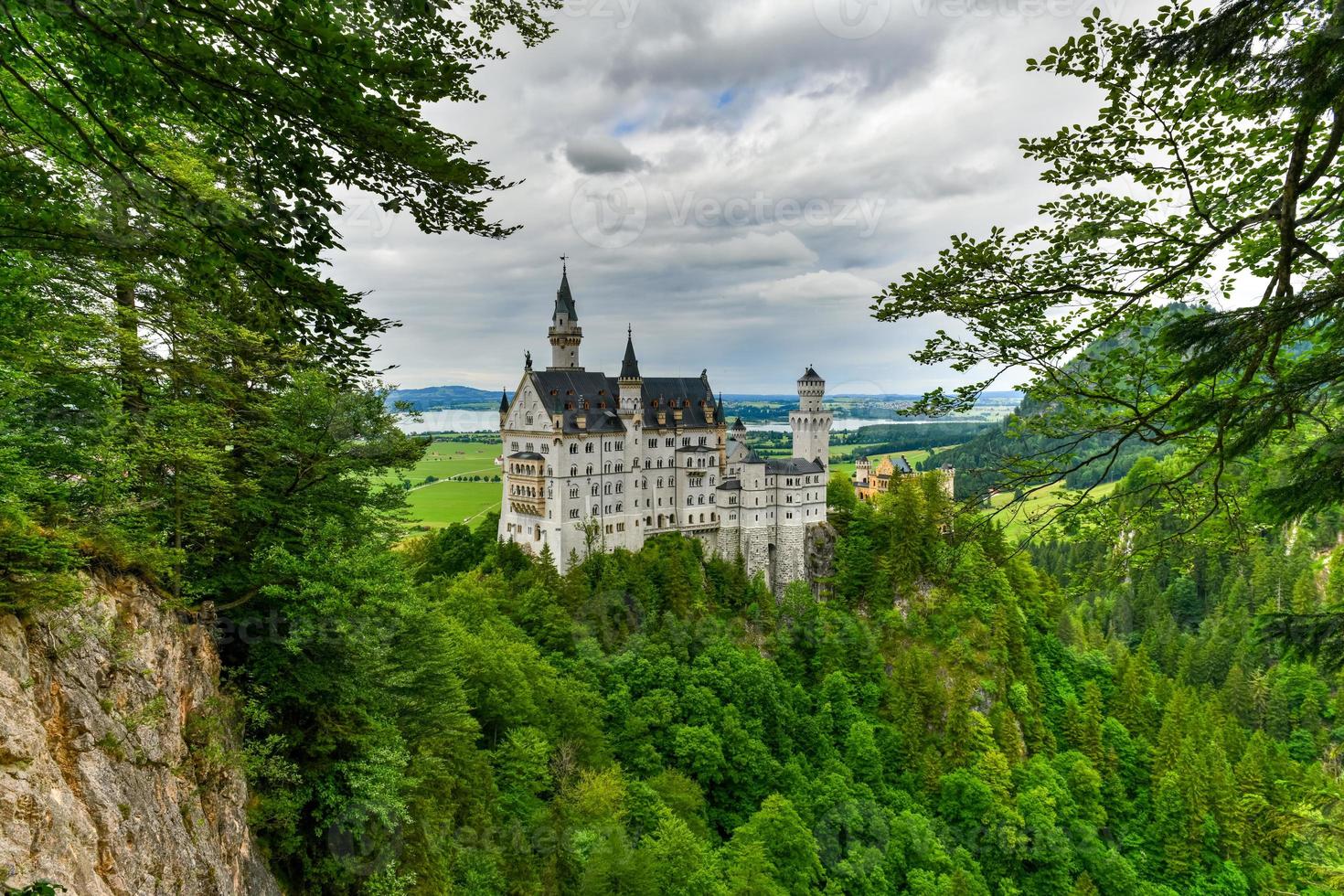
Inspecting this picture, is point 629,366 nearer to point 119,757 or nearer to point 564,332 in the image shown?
point 564,332

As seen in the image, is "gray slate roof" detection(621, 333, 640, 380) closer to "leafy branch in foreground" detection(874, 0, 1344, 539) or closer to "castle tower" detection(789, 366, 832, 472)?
"castle tower" detection(789, 366, 832, 472)

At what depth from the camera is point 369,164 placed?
20.5ft

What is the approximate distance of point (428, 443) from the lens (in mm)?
20203

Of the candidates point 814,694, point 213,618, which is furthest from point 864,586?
point 213,618

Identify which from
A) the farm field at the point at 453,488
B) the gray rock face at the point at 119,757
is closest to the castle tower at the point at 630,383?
the farm field at the point at 453,488

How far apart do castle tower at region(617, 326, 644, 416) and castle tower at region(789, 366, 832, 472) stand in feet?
56.8

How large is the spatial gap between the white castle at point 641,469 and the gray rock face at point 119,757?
1455 inches

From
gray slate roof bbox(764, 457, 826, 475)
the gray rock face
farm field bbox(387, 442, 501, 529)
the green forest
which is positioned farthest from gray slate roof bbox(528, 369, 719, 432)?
the gray rock face

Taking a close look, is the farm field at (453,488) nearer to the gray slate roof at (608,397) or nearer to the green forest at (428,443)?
the gray slate roof at (608,397)

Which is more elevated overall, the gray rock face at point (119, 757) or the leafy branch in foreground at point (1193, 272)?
the leafy branch in foreground at point (1193, 272)

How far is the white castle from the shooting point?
164ft

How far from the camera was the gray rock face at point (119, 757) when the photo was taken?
7.34 meters

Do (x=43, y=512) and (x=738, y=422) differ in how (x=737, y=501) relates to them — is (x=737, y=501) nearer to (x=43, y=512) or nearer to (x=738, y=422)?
(x=738, y=422)

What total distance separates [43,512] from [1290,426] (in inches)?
662
